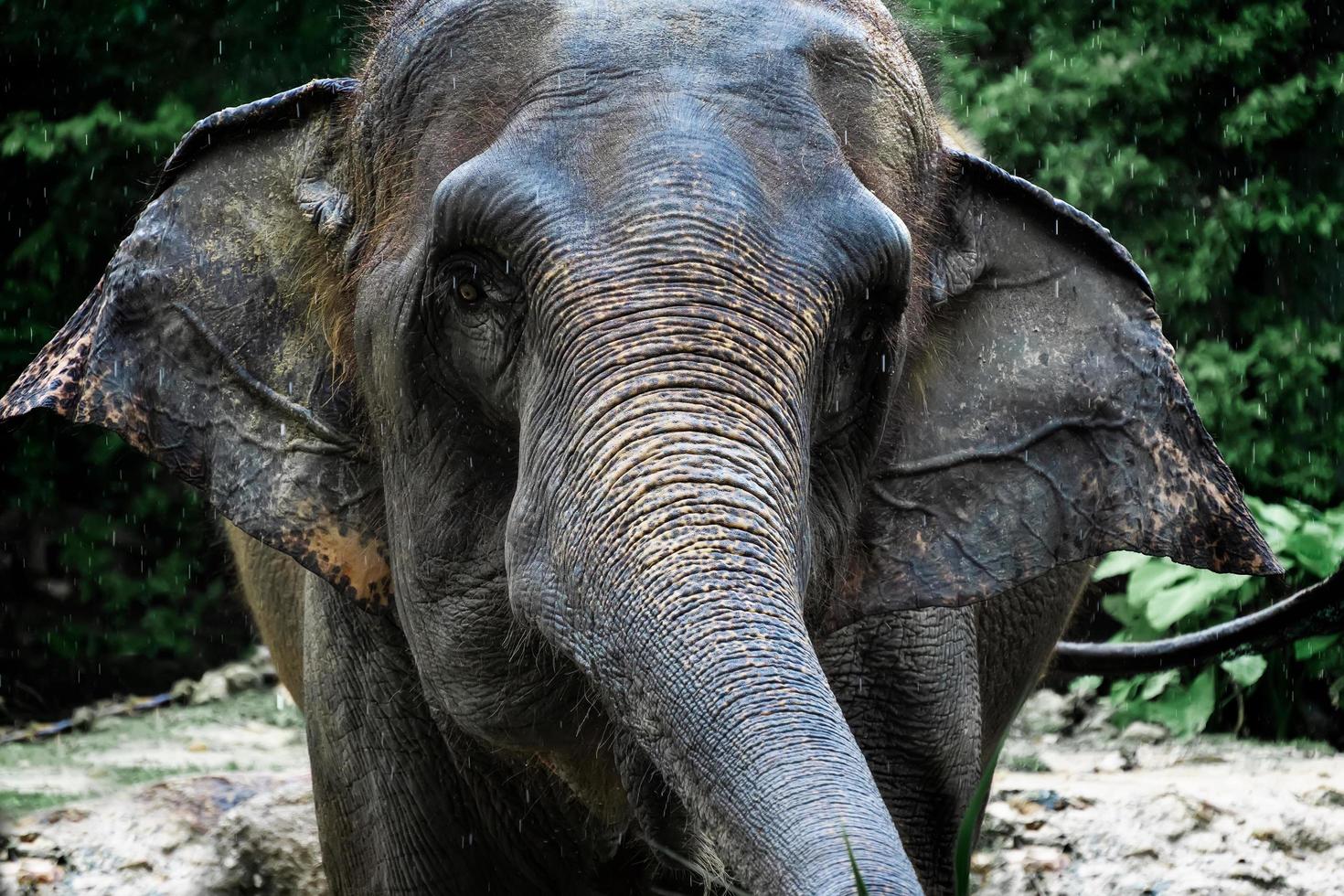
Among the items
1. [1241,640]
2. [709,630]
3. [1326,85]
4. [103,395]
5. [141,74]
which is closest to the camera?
[709,630]

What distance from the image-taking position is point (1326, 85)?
808 centimetres

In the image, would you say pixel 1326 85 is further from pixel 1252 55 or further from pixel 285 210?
pixel 285 210

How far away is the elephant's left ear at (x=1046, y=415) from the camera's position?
3.13 m

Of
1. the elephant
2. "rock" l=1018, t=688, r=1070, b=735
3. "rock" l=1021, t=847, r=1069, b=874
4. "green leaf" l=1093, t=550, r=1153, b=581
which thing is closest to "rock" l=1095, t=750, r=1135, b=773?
"rock" l=1018, t=688, r=1070, b=735

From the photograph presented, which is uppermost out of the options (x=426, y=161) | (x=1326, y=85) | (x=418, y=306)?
(x=426, y=161)

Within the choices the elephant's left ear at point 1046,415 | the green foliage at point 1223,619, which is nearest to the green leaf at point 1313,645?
the green foliage at point 1223,619

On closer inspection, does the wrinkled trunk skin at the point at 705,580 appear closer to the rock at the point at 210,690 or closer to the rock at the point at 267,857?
the rock at the point at 267,857

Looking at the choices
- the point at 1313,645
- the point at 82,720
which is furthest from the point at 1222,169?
the point at 82,720

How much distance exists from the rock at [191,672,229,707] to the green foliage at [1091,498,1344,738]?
4280 millimetres


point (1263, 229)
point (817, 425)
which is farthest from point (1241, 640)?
point (1263, 229)

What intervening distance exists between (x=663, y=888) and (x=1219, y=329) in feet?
18.5

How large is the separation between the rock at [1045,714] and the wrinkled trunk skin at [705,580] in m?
5.86

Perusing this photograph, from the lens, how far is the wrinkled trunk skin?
6.49 feet

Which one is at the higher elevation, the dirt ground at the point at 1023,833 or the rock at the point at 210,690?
the dirt ground at the point at 1023,833
